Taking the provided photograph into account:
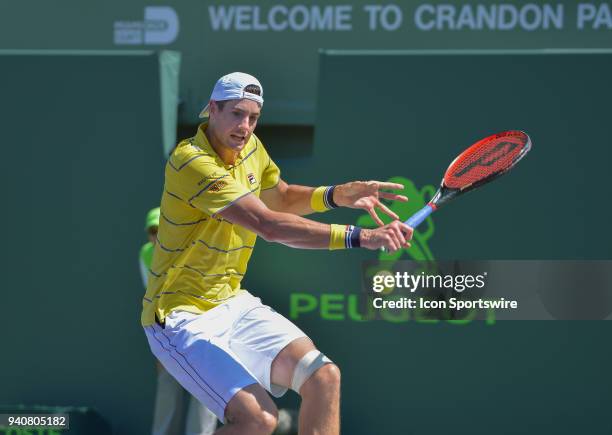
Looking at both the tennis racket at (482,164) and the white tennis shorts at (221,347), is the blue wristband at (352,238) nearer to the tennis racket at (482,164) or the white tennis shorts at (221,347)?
the white tennis shorts at (221,347)

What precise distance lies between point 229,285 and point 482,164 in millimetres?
1221

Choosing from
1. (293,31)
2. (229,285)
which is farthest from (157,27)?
(229,285)

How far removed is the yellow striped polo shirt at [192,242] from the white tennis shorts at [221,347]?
0.20 feet

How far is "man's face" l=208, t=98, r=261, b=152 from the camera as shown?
413 cm

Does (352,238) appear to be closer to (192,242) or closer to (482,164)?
(192,242)

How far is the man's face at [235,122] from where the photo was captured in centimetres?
413

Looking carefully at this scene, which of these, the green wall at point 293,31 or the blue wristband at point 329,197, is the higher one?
the green wall at point 293,31

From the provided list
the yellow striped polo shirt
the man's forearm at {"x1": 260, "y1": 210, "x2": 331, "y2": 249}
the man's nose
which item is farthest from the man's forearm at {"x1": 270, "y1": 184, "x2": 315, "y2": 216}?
the man's forearm at {"x1": 260, "y1": 210, "x2": 331, "y2": 249}

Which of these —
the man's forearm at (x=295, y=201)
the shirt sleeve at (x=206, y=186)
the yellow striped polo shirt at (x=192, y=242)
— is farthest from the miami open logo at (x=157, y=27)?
the shirt sleeve at (x=206, y=186)

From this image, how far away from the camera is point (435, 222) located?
6051mm

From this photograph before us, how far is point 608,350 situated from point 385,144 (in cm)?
163

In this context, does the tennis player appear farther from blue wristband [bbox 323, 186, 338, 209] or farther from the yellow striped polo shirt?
blue wristband [bbox 323, 186, 338, 209]

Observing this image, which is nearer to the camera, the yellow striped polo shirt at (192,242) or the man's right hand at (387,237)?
the man's right hand at (387,237)

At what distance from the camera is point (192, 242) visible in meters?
4.14
